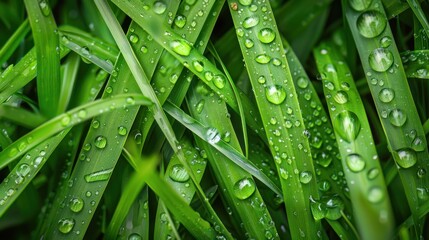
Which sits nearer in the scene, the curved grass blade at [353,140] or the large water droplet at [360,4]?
the curved grass blade at [353,140]

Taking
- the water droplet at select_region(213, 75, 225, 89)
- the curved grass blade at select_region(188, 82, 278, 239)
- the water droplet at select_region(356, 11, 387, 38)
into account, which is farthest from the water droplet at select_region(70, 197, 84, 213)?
the water droplet at select_region(356, 11, 387, 38)

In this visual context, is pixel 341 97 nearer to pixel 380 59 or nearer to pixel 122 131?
pixel 380 59

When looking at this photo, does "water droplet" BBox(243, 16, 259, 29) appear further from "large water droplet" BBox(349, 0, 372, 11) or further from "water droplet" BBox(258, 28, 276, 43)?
"large water droplet" BBox(349, 0, 372, 11)

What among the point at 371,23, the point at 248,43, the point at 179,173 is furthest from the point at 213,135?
the point at 371,23

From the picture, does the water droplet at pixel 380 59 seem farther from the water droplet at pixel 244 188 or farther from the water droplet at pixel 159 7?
the water droplet at pixel 159 7

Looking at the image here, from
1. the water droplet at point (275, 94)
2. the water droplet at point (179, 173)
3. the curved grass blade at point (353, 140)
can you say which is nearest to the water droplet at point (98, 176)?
the water droplet at point (179, 173)

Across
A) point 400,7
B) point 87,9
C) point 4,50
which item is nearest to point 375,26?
point 400,7
